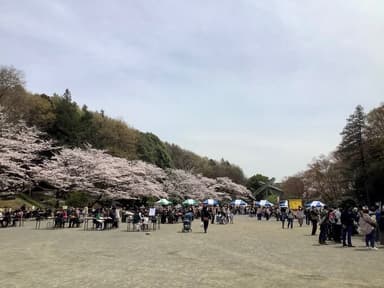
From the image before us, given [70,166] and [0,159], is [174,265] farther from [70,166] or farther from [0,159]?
[70,166]

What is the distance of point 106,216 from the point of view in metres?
28.2

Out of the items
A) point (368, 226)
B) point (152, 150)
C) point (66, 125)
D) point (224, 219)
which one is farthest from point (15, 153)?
point (152, 150)

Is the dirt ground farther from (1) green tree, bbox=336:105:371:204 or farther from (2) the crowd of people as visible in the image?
(1) green tree, bbox=336:105:371:204

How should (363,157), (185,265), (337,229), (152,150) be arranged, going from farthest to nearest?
(152,150)
(363,157)
(337,229)
(185,265)

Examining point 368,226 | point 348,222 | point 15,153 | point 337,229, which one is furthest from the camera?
point 15,153

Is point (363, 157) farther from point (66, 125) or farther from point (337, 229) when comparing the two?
point (66, 125)

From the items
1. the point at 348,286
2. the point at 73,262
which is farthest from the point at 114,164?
the point at 348,286

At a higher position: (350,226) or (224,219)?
(350,226)

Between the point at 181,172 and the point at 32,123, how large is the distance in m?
28.1

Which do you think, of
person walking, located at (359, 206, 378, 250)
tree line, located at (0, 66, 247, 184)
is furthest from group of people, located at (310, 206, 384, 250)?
tree line, located at (0, 66, 247, 184)

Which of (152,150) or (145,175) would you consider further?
(152,150)

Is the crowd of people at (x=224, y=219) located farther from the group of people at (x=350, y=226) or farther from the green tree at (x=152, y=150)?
the green tree at (x=152, y=150)

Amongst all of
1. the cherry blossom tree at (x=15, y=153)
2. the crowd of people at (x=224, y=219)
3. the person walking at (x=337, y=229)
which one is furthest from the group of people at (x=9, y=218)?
the person walking at (x=337, y=229)

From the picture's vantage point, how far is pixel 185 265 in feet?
38.5
